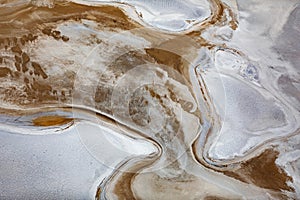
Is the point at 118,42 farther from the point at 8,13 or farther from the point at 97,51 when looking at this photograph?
the point at 8,13

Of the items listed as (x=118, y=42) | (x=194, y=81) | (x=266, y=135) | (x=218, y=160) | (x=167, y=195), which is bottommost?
(x=167, y=195)

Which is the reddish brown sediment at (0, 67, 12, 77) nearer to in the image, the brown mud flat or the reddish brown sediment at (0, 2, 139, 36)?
the reddish brown sediment at (0, 2, 139, 36)

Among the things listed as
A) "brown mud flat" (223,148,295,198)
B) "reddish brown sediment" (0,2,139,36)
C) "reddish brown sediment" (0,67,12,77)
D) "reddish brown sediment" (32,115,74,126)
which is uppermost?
"reddish brown sediment" (0,2,139,36)

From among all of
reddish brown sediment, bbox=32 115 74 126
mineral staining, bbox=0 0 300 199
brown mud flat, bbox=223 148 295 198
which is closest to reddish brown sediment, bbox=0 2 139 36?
mineral staining, bbox=0 0 300 199

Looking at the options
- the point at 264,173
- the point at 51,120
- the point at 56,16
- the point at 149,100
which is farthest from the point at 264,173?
the point at 56,16

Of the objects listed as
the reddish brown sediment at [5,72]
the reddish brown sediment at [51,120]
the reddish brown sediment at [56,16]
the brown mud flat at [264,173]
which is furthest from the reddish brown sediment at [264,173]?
the reddish brown sediment at [5,72]

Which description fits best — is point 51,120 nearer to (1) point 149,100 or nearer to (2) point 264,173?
(1) point 149,100

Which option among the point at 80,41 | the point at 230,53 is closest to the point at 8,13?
the point at 80,41

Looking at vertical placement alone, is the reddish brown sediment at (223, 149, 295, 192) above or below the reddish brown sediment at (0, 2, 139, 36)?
below

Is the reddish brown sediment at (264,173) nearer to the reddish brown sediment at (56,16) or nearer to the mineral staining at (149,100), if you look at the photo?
the mineral staining at (149,100)
